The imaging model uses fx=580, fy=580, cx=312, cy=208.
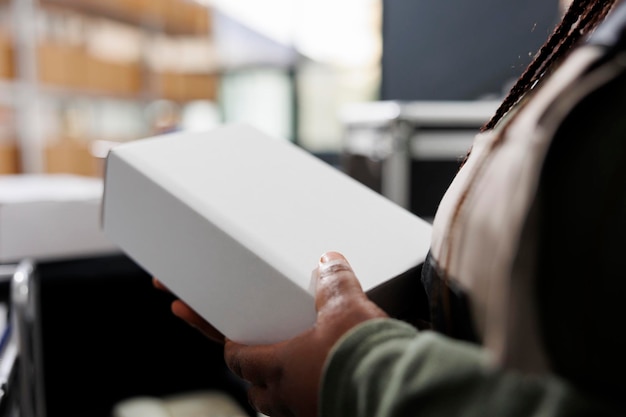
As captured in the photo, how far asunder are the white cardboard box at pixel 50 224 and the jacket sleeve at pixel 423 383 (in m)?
0.85

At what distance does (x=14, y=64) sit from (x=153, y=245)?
2.04 metres

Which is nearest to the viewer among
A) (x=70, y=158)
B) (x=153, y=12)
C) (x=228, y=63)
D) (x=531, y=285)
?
(x=531, y=285)

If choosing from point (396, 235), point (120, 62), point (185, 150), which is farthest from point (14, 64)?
point (396, 235)

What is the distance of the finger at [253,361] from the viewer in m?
0.36

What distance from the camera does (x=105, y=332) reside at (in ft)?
4.34

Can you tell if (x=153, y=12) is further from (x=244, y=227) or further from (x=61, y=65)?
(x=244, y=227)

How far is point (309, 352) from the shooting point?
0.33 meters

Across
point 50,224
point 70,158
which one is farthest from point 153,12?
point 50,224

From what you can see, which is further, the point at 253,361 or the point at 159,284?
the point at 159,284

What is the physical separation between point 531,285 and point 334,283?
0.15 metres

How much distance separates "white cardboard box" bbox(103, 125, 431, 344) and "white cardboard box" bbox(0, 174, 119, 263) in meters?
0.55

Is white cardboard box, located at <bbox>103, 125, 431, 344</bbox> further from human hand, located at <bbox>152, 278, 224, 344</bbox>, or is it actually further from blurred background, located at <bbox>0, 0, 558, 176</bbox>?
blurred background, located at <bbox>0, 0, 558, 176</bbox>

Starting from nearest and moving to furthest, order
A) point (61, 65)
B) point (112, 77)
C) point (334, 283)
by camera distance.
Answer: point (334, 283)
point (61, 65)
point (112, 77)

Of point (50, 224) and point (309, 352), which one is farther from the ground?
point (309, 352)
